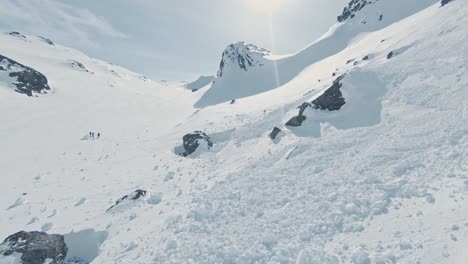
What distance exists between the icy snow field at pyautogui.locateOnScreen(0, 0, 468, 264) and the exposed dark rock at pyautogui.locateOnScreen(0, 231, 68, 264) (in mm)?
1195

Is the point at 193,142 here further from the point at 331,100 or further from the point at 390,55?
the point at 390,55

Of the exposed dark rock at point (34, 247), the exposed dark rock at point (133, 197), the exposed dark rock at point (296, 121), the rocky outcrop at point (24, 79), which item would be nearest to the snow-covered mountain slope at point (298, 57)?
the rocky outcrop at point (24, 79)

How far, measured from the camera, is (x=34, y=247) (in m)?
14.4

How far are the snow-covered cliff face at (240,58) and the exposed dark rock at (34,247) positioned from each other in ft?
257

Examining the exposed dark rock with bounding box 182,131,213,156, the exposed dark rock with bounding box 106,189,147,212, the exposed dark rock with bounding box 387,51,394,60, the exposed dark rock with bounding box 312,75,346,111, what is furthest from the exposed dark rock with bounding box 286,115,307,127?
the exposed dark rock with bounding box 106,189,147,212

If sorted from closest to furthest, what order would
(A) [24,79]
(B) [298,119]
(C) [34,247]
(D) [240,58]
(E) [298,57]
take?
(C) [34,247] → (B) [298,119] → (A) [24,79] → (E) [298,57] → (D) [240,58]

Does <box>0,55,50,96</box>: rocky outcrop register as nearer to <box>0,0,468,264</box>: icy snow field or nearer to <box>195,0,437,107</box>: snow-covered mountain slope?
<box>195,0,437,107</box>: snow-covered mountain slope

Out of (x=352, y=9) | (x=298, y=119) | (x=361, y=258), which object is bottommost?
(x=361, y=258)

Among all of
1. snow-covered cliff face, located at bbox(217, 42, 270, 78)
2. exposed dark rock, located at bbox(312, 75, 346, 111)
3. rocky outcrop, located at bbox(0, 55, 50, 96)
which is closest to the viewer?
exposed dark rock, located at bbox(312, 75, 346, 111)

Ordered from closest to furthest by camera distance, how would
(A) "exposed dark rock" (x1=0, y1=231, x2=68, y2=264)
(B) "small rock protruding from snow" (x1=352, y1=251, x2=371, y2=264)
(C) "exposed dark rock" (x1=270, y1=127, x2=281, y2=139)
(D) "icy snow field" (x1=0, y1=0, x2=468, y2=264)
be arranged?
(B) "small rock protruding from snow" (x1=352, y1=251, x2=371, y2=264)
(D) "icy snow field" (x1=0, y1=0, x2=468, y2=264)
(A) "exposed dark rock" (x1=0, y1=231, x2=68, y2=264)
(C) "exposed dark rock" (x1=270, y1=127, x2=281, y2=139)

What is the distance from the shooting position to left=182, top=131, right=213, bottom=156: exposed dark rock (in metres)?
30.3

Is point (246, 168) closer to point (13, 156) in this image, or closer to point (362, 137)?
point (362, 137)

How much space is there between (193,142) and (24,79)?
181 feet

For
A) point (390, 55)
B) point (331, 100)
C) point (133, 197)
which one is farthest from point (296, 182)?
point (390, 55)
